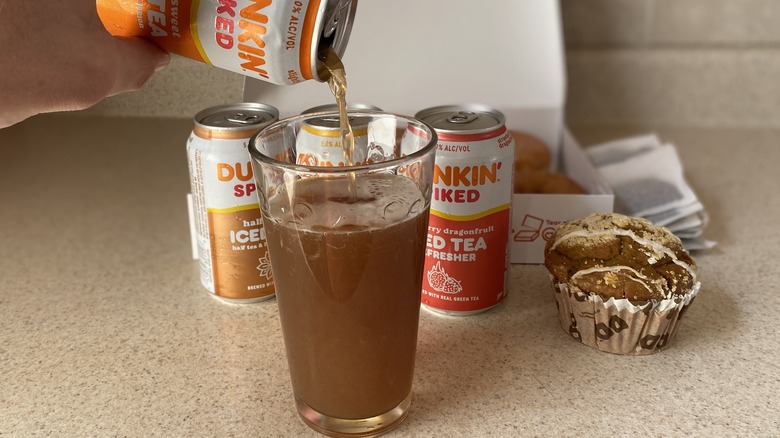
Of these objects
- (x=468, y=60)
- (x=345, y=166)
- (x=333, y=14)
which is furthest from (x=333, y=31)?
(x=468, y=60)

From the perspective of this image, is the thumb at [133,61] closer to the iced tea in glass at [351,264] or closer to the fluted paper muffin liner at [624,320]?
the iced tea in glass at [351,264]

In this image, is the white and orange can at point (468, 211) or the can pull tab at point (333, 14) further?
the white and orange can at point (468, 211)

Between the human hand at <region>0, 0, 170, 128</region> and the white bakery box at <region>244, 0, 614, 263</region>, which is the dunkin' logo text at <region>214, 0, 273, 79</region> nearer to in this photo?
the human hand at <region>0, 0, 170, 128</region>

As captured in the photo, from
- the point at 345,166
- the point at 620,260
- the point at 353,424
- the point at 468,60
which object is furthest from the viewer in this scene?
the point at 468,60

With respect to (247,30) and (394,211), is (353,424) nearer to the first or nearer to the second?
(394,211)

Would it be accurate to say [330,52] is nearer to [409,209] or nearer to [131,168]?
[409,209]

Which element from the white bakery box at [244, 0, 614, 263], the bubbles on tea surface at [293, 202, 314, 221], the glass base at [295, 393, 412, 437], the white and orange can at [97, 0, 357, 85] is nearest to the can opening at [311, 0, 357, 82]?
the white and orange can at [97, 0, 357, 85]

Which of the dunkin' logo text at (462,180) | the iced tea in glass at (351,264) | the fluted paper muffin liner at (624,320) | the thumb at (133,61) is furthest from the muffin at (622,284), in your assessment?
the thumb at (133,61)
